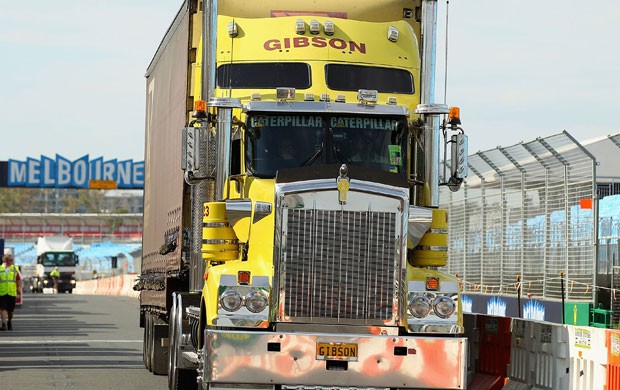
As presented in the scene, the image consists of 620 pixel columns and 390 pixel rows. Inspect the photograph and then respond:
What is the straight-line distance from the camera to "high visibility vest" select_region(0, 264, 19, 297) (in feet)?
107

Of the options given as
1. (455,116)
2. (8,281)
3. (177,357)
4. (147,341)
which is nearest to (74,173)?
(8,281)

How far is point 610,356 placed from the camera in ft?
39.7

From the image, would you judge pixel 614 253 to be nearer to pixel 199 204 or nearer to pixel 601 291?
pixel 601 291

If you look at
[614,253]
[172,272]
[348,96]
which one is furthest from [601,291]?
[348,96]

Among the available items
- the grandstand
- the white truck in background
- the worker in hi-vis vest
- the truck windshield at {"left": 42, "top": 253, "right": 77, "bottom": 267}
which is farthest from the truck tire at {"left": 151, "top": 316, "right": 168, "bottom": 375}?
the grandstand

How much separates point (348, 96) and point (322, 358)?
3.03 metres

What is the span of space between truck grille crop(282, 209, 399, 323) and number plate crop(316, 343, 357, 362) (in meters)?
0.33

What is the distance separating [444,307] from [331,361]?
1079 millimetres

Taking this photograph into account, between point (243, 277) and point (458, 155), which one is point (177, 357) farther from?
point (458, 155)

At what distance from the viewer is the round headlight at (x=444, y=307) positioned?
12195mm

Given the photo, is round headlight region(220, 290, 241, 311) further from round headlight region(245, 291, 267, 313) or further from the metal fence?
the metal fence

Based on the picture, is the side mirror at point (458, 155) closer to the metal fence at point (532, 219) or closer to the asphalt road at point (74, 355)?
the asphalt road at point (74, 355)

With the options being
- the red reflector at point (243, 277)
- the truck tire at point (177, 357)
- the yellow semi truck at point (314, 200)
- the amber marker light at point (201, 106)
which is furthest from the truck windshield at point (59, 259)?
the red reflector at point (243, 277)

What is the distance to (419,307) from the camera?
1225 cm
